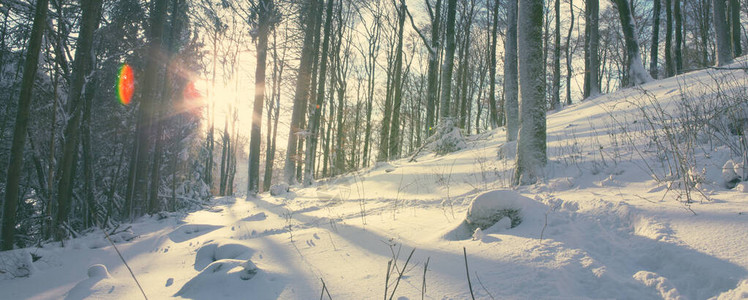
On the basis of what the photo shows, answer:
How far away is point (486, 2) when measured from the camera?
16.2 meters

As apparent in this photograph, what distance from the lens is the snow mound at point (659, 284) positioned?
1.37 m

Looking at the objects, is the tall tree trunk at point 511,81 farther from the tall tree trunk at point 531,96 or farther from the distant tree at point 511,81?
the tall tree trunk at point 531,96

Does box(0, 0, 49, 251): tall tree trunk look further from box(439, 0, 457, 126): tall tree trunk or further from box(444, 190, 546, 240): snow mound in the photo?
box(439, 0, 457, 126): tall tree trunk

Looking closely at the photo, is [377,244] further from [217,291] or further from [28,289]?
[28,289]

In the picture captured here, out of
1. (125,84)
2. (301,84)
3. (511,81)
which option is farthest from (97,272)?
(301,84)

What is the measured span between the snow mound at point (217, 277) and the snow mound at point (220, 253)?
48 cm

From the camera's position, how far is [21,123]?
3.23 m

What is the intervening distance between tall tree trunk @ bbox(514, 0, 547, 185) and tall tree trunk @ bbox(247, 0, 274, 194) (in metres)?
7.96

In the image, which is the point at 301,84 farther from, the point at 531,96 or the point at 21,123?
the point at 531,96

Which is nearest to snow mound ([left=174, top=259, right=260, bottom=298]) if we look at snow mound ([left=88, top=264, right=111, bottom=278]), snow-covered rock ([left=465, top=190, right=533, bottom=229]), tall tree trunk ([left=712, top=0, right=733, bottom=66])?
snow mound ([left=88, top=264, right=111, bottom=278])

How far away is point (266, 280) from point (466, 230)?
1.44 metres

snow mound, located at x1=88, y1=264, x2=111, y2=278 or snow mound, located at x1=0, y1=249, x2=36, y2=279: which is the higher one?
snow mound, located at x1=88, y1=264, x2=111, y2=278

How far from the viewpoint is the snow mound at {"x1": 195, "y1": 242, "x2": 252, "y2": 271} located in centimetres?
258

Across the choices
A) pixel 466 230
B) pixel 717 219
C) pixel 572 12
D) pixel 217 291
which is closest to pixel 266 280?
pixel 217 291
